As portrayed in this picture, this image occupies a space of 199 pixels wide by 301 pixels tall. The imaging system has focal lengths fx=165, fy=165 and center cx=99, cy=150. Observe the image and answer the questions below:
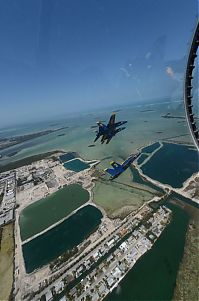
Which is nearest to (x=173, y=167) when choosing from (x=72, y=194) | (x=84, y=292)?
(x=72, y=194)

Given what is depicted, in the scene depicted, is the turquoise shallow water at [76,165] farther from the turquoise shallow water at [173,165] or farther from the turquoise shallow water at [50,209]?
the turquoise shallow water at [173,165]

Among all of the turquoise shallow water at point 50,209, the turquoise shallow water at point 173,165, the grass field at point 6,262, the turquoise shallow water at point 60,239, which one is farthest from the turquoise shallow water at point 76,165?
the grass field at point 6,262

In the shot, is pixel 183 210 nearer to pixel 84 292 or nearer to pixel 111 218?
pixel 111 218

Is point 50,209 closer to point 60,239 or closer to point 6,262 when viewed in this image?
point 60,239

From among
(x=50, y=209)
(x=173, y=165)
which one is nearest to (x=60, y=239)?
(x=50, y=209)

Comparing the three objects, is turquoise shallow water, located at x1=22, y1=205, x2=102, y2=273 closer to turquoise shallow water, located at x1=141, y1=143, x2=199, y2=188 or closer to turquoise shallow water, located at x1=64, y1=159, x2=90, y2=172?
turquoise shallow water, located at x1=141, y1=143, x2=199, y2=188

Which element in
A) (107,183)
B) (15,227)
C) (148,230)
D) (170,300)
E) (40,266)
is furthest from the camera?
(107,183)
